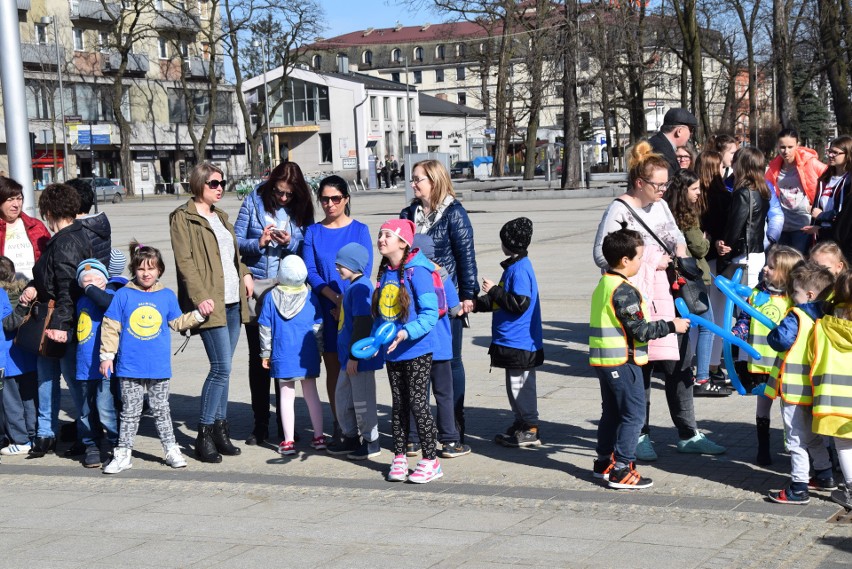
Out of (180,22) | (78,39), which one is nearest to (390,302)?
(180,22)

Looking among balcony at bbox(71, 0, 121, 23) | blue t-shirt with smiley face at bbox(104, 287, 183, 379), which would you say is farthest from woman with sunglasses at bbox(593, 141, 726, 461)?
balcony at bbox(71, 0, 121, 23)

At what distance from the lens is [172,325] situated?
7.19 metres

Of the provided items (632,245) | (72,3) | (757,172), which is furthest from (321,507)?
(72,3)

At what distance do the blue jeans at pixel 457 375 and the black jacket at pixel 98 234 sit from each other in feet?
7.79

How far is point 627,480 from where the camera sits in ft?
20.6

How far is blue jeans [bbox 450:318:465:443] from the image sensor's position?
24.3 ft

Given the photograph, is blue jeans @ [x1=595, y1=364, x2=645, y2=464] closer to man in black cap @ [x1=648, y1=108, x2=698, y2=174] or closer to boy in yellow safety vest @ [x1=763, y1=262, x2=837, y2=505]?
boy in yellow safety vest @ [x1=763, y1=262, x2=837, y2=505]

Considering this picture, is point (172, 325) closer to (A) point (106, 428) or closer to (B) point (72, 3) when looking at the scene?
(A) point (106, 428)

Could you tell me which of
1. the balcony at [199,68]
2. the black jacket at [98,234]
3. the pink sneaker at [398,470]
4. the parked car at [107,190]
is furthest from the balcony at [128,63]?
A: the pink sneaker at [398,470]

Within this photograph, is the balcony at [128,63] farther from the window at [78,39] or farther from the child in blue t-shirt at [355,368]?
the child in blue t-shirt at [355,368]

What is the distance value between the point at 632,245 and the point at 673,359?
34.5 inches

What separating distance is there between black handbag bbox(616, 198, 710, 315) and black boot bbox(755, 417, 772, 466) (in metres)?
0.73

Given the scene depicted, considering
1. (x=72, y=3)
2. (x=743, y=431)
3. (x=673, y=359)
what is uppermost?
(x=72, y=3)

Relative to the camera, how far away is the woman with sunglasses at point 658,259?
689 cm
